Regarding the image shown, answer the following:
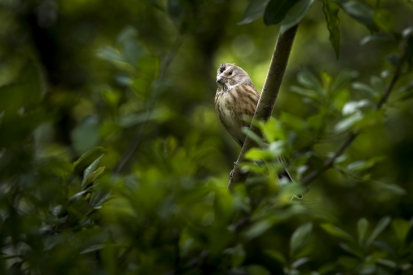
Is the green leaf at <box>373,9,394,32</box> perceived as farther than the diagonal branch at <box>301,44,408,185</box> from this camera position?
No

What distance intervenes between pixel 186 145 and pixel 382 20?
5.10 feet

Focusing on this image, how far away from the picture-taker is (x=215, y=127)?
803 cm

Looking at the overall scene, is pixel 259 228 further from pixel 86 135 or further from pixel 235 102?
pixel 235 102

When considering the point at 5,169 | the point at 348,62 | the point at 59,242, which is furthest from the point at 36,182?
the point at 348,62

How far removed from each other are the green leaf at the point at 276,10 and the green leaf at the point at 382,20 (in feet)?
4.34

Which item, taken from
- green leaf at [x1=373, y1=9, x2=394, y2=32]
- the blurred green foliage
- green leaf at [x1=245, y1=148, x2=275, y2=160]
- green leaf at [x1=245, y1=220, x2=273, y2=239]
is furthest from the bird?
green leaf at [x1=245, y1=220, x2=273, y2=239]

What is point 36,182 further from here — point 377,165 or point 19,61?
point 377,165

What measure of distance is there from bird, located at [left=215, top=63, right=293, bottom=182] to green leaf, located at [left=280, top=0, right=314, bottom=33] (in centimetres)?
280

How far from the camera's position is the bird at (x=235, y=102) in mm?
5648

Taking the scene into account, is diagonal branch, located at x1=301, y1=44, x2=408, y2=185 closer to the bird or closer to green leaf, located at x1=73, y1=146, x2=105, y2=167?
the bird

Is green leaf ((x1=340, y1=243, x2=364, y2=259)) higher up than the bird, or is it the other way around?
the bird

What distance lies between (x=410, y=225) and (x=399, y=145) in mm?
4034

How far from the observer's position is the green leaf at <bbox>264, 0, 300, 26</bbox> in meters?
2.72

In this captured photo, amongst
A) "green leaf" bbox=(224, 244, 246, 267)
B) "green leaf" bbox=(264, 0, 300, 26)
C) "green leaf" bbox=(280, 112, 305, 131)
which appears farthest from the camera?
"green leaf" bbox=(280, 112, 305, 131)
